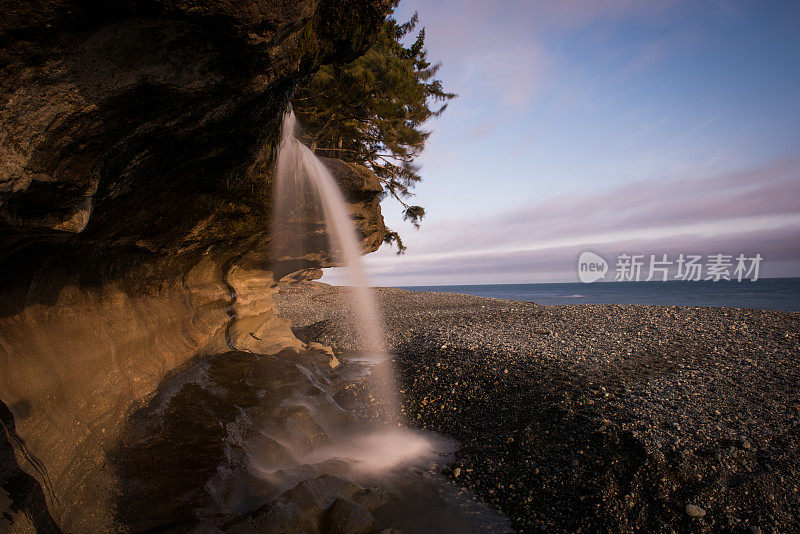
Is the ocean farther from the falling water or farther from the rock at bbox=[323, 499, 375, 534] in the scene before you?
the rock at bbox=[323, 499, 375, 534]

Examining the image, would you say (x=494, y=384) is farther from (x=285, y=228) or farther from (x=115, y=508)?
(x=115, y=508)

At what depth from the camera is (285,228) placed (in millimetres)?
8500

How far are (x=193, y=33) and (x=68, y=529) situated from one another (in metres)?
5.17

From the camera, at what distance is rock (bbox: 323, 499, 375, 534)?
13.7 ft

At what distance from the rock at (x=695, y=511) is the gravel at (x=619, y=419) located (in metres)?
0.01

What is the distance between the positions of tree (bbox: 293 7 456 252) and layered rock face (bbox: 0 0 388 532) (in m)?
4.93

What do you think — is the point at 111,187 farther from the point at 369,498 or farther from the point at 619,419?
the point at 619,419

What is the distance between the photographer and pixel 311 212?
845 centimetres

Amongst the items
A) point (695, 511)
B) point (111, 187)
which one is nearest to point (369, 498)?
point (695, 511)

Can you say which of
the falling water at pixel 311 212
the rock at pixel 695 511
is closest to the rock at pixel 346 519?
the falling water at pixel 311 212

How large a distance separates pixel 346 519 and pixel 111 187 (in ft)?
15.2

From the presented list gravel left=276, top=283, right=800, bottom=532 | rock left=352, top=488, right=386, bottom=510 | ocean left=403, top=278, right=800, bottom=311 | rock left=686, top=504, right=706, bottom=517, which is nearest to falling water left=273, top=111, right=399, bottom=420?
gravel left=276, top=283, right=800, bottom=532

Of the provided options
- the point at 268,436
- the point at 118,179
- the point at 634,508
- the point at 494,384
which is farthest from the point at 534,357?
the point at 118,179

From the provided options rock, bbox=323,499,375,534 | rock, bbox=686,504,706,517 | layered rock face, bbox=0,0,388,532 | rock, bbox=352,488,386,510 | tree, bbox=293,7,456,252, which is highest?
tree, bbox=293,7,456,252
